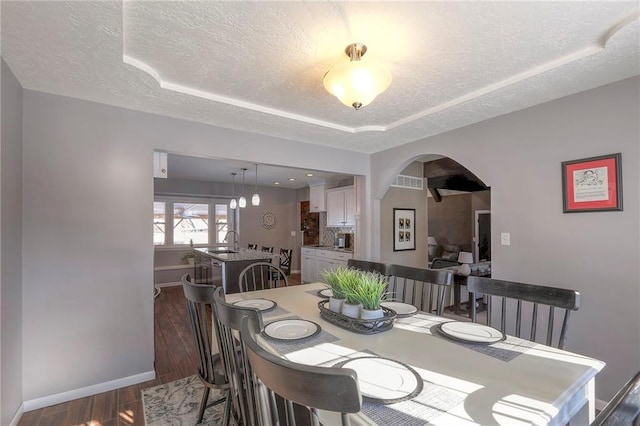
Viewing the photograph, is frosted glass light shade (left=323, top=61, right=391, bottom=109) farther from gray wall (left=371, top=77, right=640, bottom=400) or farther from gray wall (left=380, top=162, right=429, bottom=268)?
gray wall (left=380, top=162, right=429, bottom=268)

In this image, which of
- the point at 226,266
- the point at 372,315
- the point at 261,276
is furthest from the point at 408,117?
the point at 226,266

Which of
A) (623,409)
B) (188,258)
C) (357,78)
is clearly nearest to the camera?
(623,409)

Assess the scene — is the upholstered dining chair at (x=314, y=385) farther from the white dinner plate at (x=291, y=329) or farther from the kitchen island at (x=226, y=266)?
the kitchen island at (x=226, y=266)

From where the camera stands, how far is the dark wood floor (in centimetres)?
202

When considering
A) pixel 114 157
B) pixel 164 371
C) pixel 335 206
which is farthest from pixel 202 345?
pixel 335 206

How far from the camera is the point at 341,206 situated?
6.05 m

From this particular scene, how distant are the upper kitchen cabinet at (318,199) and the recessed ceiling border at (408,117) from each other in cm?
346

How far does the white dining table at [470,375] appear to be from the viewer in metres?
0.83

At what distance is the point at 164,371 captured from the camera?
2.69 metres

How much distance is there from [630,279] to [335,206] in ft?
15.2

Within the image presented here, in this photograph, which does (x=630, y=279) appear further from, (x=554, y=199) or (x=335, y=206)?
(x=335, y=206)

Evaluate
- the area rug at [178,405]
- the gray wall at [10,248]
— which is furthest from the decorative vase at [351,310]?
the gray wall at [10,248]

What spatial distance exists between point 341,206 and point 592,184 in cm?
419

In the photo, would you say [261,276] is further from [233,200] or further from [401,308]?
[233,200]
